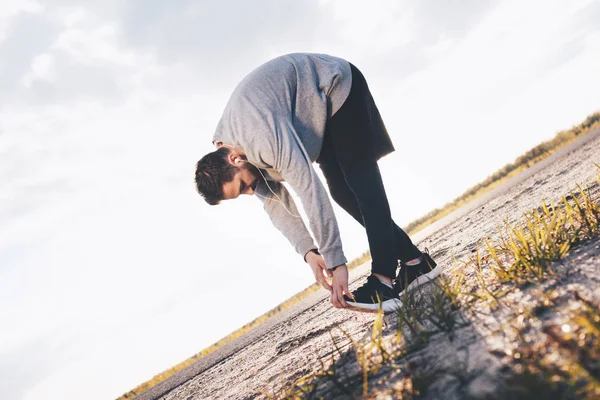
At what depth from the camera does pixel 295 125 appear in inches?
87.3

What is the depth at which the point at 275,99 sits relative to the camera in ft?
6.87

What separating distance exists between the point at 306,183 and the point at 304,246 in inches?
21.0

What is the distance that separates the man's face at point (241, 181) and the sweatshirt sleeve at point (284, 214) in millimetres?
101

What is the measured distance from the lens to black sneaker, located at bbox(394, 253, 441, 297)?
237 cm

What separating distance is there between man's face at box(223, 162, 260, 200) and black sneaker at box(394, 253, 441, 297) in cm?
106

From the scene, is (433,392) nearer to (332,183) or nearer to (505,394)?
(505,394)

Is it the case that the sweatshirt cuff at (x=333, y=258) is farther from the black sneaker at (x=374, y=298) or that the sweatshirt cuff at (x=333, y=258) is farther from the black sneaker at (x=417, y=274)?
the black sneaker at (x=417, y=274)

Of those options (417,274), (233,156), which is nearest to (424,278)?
(417,274)

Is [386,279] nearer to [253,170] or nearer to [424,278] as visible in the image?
[424,278]

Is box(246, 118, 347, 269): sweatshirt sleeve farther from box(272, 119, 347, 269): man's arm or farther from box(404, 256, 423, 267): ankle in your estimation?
box(404, 256, 423, 267): ankle

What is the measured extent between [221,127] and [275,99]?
39 cm

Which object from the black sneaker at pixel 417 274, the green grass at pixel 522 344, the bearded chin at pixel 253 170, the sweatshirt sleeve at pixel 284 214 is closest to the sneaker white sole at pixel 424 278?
the black sneaker at pixel 417 274

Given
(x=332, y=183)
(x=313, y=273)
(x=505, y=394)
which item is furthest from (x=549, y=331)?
(x=332, y=183)

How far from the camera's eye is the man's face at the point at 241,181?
2309mm
